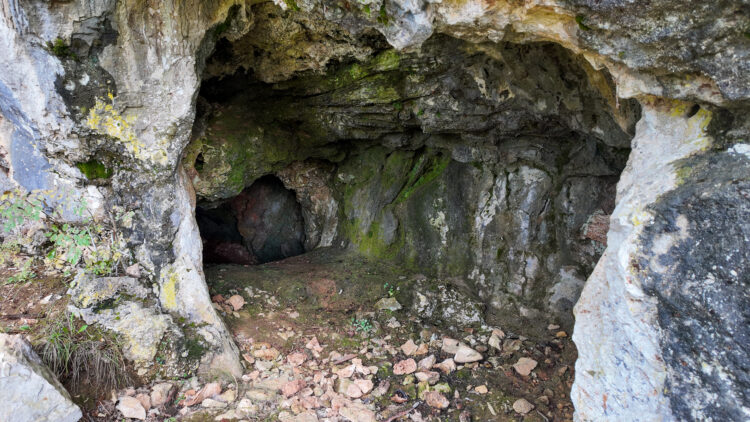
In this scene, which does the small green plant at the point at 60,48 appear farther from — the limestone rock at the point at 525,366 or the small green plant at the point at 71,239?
the limestone rock at the point at 525,366

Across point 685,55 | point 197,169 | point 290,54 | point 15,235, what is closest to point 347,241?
point 197,169

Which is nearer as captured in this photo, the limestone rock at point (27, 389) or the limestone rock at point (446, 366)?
the limestone rock at point (27, 389)

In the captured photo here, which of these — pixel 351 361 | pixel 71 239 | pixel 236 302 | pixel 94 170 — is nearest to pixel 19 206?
pixel 71 239

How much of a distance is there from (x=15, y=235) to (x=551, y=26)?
4.81 meters

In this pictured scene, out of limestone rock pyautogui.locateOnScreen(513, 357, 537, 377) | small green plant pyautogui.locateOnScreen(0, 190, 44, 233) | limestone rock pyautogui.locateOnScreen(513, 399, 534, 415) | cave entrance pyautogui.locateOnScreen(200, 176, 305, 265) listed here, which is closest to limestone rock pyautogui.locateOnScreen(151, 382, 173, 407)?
small green plant pyautogui.locateOnScreen(0, 190, 44, 233)

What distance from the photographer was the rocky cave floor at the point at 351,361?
3.47 m

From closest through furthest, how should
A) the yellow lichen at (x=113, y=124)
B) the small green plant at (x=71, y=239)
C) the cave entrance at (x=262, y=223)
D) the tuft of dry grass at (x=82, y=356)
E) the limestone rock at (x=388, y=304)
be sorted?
the tuft of dry grass at (x=82, y=356) → the yellow lichen at (x=113, y=124) → the small green plant at (x=71, y=239) → the limestone rock at (x=388, y=304) → the cave entrance at (x=262, y=223)

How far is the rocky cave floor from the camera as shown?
3.47m

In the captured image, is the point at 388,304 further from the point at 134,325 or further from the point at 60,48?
the point at 60,48

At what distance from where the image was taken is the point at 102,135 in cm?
360

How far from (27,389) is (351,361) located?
239 cm

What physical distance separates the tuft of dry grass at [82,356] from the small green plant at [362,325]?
210 centimetres

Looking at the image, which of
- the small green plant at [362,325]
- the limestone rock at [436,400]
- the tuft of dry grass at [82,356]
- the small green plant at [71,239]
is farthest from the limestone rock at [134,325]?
the limestone rock at [436,400]

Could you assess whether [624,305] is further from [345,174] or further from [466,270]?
[345,174]
